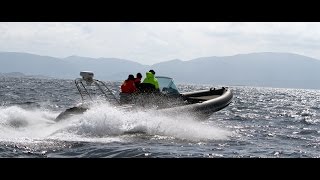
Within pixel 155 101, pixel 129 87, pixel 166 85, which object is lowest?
pixel 155 101

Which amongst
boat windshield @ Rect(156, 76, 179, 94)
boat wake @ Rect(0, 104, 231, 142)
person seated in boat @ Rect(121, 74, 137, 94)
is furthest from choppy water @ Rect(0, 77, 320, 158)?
boat windshield @ Rect(156, 76, 179, 94)

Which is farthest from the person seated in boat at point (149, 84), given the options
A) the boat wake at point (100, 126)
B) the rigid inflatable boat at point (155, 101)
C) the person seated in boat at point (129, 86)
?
the boat wake at point (100, 126)

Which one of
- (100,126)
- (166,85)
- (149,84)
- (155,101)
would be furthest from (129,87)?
(100,126)

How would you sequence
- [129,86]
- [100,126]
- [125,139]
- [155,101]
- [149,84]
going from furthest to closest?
[155,101]
[149,84]
[129,86]
[100,126]
[125,139]

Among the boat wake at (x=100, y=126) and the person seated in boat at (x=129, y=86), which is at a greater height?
the person seated in boat at (x=129, y=86)

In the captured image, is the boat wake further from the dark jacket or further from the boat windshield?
the boat windshield

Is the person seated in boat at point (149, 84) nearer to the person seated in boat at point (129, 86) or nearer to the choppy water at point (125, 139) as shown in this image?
the person seated in boat at point (129, 86)

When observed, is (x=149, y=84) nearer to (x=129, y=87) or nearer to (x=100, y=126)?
(x=129, y=87)

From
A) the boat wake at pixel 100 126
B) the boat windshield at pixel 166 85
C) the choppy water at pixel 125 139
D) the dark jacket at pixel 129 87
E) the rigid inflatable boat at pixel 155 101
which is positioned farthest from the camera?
the boat windshield at pixel 166 85
